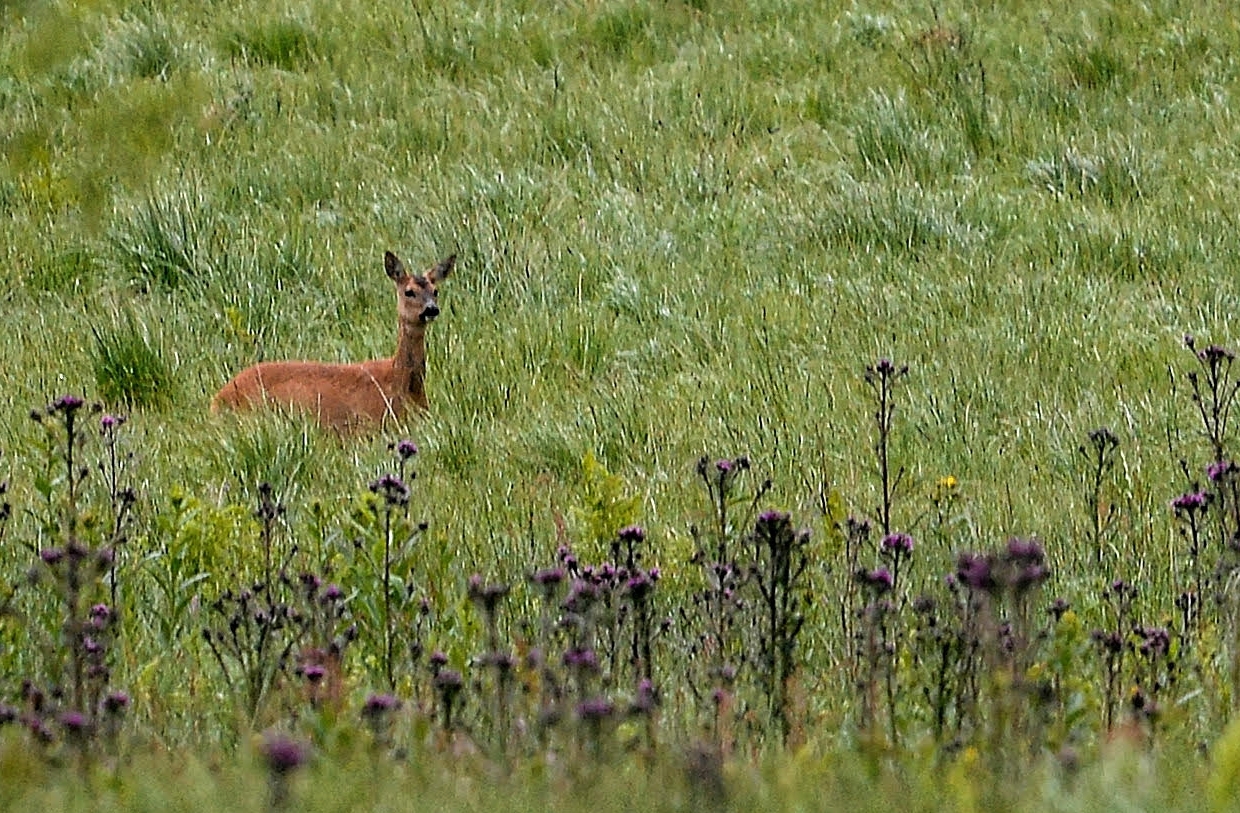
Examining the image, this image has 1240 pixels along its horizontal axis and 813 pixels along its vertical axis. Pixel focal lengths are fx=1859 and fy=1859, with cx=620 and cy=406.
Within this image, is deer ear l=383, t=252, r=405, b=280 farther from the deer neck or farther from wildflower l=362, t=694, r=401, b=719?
wildflower l=362, t=694, r=401, b=719

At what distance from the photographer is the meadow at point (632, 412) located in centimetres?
317

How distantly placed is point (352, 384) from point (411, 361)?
0.29 m

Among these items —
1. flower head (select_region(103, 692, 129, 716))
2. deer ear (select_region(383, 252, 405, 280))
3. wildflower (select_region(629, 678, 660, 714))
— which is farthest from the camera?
deer ear (select_region(383, 252, 405, 280))

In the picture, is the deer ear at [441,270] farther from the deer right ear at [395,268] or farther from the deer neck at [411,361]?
the deer neck at [411,361]

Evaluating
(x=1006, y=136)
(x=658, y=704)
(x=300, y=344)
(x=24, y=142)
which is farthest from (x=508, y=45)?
(x=658, y=704)

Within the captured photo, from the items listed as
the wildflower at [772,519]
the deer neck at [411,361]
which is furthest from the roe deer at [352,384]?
the wildflower at [772,519]

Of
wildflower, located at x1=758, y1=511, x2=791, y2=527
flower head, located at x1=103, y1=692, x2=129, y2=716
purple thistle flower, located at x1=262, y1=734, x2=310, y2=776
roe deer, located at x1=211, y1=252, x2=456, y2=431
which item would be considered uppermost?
roe deer, located at x1=211, y1=252, x2=456, y2=431

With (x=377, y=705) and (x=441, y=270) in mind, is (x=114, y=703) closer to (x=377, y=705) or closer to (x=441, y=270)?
(x=377, y=705)

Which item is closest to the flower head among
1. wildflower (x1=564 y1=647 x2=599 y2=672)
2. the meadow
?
the meadow

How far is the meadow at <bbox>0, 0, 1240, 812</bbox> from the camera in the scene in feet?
10.4

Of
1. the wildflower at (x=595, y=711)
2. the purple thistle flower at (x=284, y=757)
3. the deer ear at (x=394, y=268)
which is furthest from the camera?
the deer ear at (x=394, y=268)

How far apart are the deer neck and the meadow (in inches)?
5.7

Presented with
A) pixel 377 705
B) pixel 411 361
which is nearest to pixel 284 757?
pixel 377 705

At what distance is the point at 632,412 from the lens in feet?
23.5
